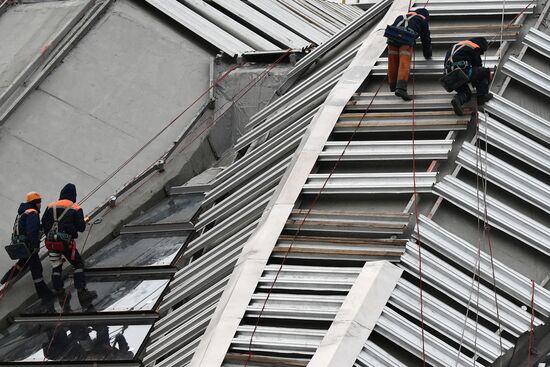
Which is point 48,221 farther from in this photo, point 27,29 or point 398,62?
point 27,29

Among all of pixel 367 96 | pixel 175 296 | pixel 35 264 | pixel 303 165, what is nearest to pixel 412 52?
pixel 367 96

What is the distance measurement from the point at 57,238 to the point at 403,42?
21.3ft

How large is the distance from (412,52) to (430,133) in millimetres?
2007

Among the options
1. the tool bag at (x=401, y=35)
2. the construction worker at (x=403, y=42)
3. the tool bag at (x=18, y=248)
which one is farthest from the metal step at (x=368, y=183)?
the tool bag at (x=18, y=248)

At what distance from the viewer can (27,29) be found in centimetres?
2800

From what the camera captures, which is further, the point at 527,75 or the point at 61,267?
the point at 61,267

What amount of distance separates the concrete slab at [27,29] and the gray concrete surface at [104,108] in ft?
2.54

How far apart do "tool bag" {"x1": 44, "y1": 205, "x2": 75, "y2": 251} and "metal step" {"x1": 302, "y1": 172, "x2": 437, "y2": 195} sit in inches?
163

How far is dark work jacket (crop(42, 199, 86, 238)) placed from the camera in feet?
68.4

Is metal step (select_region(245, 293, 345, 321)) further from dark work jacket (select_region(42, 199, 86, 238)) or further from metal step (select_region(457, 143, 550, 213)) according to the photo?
dark work jacket (select_region(42, 199, 86, 238))

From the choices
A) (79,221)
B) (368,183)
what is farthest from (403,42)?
(79,221)

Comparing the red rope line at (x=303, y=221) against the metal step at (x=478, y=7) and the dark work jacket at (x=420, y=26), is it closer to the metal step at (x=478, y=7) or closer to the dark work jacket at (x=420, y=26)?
the dark work jacket at (x=420, y=26)

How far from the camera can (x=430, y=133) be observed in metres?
20.1

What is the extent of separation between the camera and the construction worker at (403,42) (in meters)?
20.7
